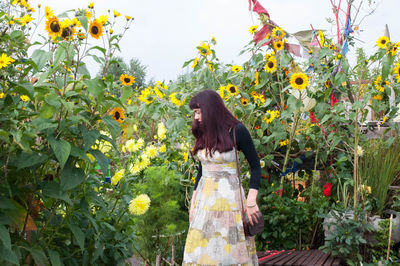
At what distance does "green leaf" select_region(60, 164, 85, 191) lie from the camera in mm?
1605

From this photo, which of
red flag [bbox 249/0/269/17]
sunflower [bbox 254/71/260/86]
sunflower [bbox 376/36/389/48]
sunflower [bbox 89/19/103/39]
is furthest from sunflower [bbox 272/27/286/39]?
sunflower [bbox 89/19/103/39]

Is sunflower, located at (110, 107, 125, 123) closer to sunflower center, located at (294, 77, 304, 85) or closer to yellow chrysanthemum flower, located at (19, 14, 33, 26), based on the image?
yellow chrysanthemum flower, located at (19, 14, 33, 26)

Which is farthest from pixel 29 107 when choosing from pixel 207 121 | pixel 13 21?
pixel 207 121

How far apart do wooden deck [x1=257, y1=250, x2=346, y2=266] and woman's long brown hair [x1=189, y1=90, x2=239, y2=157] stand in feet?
3.81

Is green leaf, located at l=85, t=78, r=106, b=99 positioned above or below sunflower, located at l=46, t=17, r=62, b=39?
below

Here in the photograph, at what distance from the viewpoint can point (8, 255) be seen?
1.52 m

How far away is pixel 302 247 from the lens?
3699mm

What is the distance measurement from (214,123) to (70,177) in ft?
3.04

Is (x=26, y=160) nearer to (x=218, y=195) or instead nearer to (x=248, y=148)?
(x=218, y=195)

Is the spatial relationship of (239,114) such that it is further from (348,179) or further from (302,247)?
(302,247)

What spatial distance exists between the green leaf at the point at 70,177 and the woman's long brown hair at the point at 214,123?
2.76 feet

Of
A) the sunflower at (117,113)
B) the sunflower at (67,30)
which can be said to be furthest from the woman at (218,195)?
the sunflower at (67,30)

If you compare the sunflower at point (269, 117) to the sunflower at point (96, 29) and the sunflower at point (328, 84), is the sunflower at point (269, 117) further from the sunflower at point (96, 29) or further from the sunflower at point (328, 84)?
the sunflower at point (96, 29)

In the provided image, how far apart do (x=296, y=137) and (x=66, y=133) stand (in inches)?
102
